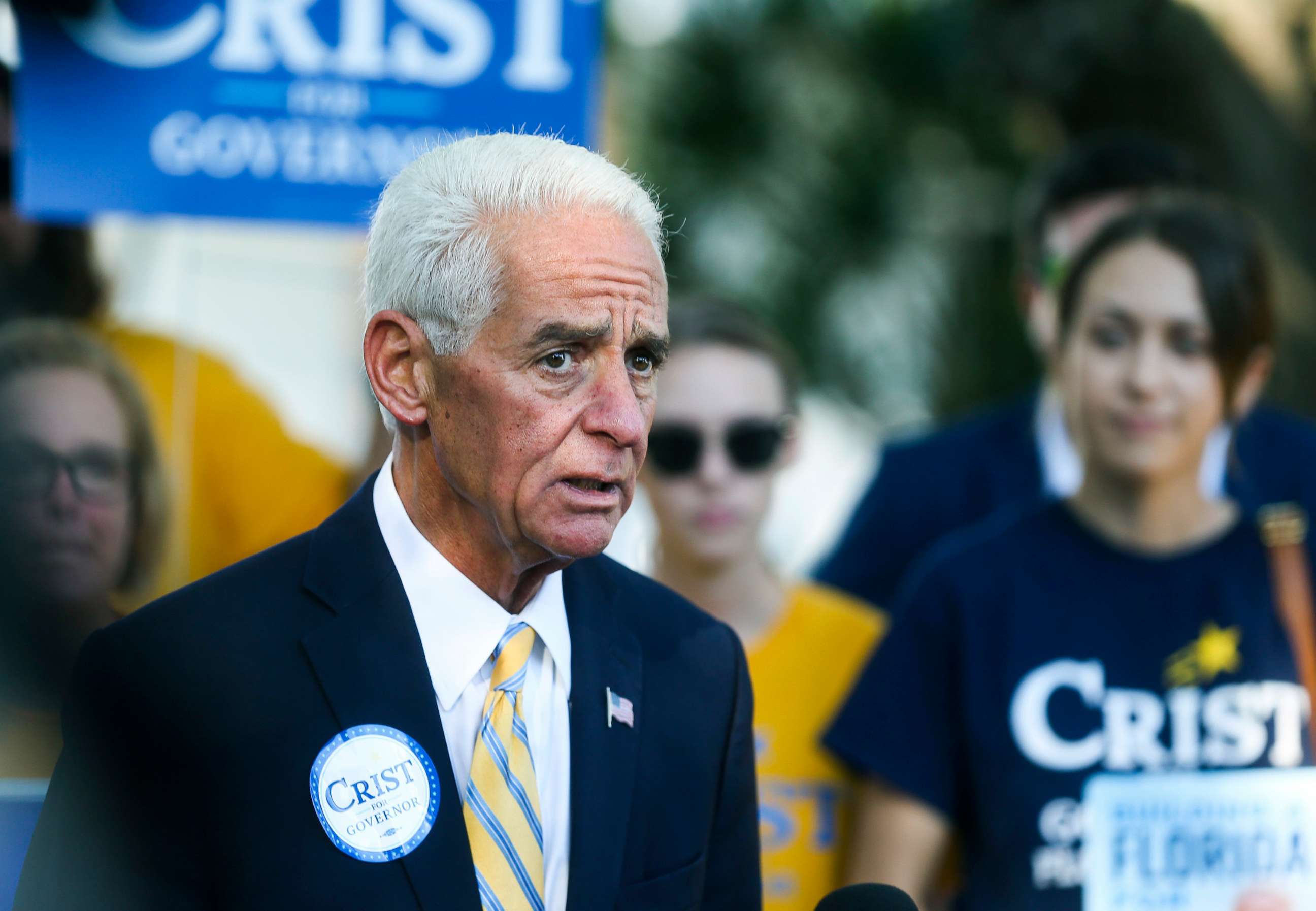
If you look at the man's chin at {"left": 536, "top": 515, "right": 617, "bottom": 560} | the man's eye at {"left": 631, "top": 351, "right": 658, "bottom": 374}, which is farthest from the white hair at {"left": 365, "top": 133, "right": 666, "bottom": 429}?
the man's chin at {"left": 536, "top": 515, "right": 617, "bottom": 560}

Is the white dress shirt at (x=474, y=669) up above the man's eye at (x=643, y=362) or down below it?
below

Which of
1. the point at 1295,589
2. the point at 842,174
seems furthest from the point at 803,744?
the point at 842,174

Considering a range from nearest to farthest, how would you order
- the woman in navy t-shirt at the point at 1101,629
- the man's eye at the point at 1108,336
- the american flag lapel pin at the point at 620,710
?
the american flag lapel pin at the point at 620,710, the woman in navy t-shirt at the point at 1101,629, the man's eye at the point at 1108,336

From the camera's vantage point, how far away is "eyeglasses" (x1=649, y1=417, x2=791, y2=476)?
3.27 meters

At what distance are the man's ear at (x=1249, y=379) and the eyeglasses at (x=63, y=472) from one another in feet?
6.70

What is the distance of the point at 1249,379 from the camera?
312cm

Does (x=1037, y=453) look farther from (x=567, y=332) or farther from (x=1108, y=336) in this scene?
(x=567, y=332)

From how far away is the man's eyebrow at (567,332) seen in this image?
5.79 ft

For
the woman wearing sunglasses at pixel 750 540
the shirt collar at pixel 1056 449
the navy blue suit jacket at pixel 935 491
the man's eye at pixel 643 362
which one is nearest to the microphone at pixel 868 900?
the man's eye at pixel 643 362

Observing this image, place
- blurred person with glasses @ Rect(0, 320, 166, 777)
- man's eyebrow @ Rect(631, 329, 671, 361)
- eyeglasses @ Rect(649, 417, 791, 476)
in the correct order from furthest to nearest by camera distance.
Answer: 1. eyeglasses @ Rect(649, 417, 791, 476)
2. blurred person with glasses @ Rect(0, 320, 166, 777)
3. man's eyebrow @ Rect(631, 329, 671, 361)

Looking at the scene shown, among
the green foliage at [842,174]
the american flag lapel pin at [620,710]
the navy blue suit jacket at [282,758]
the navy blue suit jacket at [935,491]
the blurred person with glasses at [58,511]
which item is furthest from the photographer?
the green foliage at [842,174]

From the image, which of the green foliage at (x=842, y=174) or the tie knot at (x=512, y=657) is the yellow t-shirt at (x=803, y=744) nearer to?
the tie knot at (x=512, y=657)

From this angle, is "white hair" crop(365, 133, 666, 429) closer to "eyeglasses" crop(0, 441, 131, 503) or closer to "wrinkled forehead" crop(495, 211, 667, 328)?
"wrinkled forehead" crop(495, 211, 667, 328)

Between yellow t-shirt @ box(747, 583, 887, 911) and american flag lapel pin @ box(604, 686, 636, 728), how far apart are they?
0.98m
